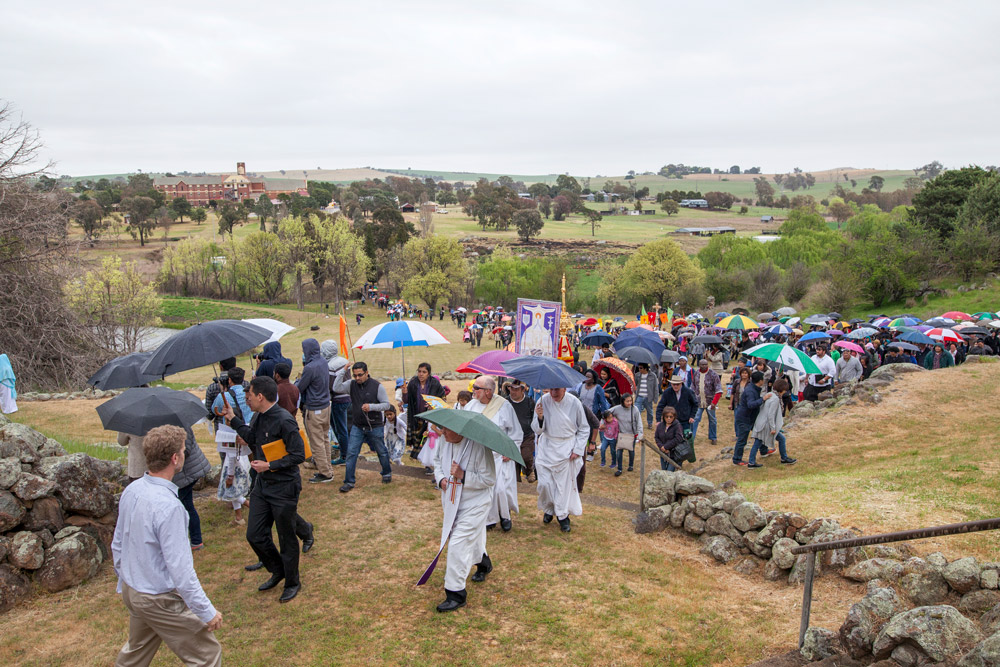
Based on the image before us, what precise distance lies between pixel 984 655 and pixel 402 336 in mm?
8773

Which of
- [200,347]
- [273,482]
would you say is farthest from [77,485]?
[273,482]

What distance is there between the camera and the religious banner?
1593 centimetres

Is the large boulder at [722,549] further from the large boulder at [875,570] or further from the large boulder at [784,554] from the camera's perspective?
the large boulder at [875,570]

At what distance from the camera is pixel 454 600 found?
562 centimetres

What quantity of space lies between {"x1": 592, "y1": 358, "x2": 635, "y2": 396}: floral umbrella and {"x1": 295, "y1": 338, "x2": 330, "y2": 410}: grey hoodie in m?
5.46

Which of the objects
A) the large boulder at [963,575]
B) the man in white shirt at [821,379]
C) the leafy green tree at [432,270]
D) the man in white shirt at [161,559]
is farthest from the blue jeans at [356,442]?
the leafy green tree at [432,270]

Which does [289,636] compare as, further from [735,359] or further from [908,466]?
[735,359]

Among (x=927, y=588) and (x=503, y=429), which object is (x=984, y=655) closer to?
(x=927, y=588)

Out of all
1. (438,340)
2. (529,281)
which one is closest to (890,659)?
(438,340)

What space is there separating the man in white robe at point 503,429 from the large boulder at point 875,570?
3.50 m

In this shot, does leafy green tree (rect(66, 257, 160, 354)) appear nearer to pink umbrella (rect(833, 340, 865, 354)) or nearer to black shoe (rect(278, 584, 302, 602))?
black shoe (rect(278, 584, 302, 602))

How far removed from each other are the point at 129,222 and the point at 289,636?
97.0 m

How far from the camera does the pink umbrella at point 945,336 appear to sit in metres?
17.1

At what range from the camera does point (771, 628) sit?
17.3ft
